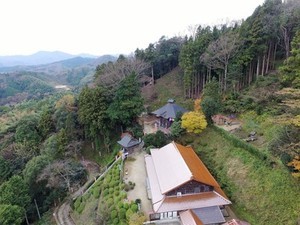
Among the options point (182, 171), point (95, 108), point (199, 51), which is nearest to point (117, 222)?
point (182, 171)

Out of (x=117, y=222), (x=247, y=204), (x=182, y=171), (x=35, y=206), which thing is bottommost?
(x=35, y=206)

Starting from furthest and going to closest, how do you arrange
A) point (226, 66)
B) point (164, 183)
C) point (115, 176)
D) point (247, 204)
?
point (226, 66) < point (115, 176) < point (164, 183) < point (247, 204)

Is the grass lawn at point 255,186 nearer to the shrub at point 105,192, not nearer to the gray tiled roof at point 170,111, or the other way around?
the gray tiled roof at point 170,111

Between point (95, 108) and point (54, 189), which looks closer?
point (54, 189)

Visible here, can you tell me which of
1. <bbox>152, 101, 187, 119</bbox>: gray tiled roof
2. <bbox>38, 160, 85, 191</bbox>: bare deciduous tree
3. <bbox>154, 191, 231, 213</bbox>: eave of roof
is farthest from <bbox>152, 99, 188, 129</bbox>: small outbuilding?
<bbox>154, 191, 231, 213</bbox>: eave of roof

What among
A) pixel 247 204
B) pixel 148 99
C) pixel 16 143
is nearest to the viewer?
→ pixel 247 204

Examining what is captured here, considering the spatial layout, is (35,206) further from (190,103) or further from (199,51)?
(199,51)

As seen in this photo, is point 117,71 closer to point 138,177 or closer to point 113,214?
point 138,177
